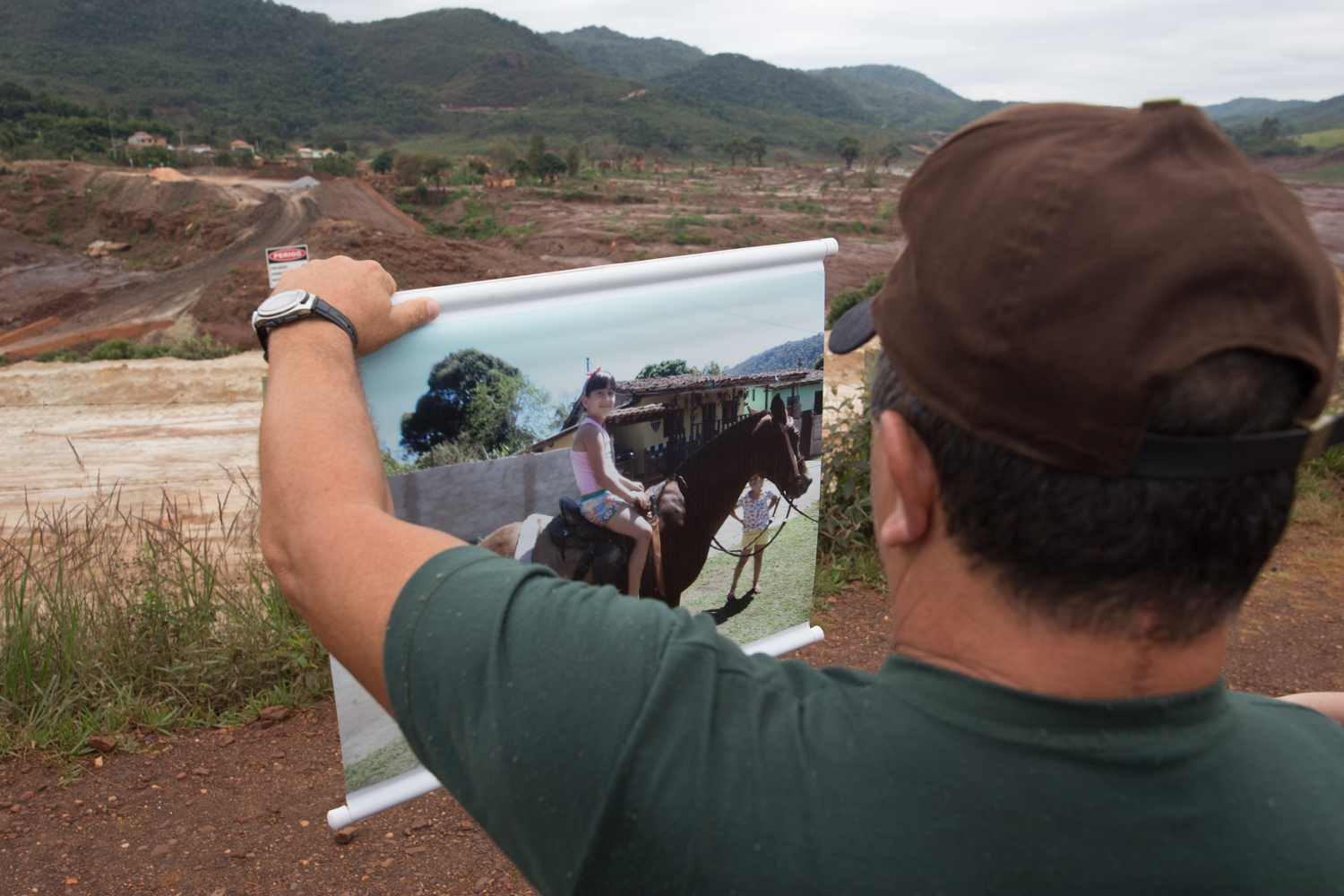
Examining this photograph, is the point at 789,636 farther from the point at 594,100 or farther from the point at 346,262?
the point at 594,100

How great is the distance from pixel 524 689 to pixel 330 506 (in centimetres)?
34

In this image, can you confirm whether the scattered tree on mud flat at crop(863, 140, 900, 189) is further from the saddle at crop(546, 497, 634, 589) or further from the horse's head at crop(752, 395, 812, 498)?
the saddle at crop(546, 497, 634, 589)

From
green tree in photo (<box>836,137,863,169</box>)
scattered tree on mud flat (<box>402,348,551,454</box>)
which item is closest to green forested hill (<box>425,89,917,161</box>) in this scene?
green tree in photo (<box>836,137,863,169</box>)

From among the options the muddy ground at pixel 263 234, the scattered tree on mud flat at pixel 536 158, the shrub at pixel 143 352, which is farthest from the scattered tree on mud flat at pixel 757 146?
the shrub at pixel 143 352

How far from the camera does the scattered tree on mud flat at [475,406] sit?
1.62 metres

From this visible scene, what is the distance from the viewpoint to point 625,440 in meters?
1.85

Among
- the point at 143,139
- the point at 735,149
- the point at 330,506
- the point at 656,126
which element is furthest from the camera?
the point at 656,126

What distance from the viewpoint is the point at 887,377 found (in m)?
0.84

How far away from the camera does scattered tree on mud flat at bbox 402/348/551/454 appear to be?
162 cm

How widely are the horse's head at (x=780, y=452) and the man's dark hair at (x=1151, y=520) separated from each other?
1.34 m

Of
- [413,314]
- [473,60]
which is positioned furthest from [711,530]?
[473,60]

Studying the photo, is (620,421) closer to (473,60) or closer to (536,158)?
(536,158)

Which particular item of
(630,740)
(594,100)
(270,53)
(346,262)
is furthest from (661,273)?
(270,53)

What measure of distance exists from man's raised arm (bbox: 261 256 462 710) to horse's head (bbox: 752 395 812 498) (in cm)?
112
